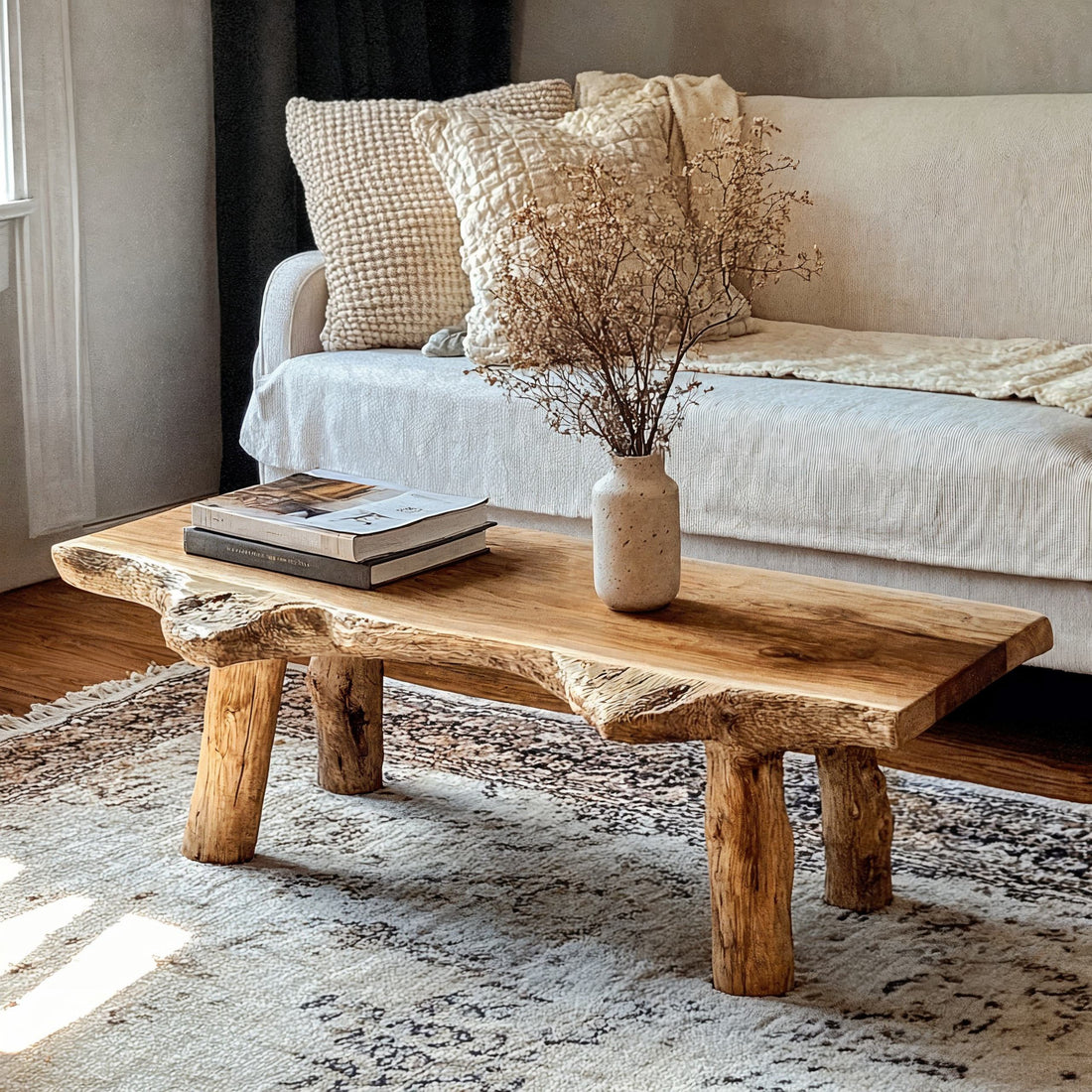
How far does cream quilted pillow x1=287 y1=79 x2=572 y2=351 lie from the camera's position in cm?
276

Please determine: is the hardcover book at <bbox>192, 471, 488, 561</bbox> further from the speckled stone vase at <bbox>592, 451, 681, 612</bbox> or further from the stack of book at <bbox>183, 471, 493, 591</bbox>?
the speckled stone vase at <bbox>592, 451, 681, 612</bbox>

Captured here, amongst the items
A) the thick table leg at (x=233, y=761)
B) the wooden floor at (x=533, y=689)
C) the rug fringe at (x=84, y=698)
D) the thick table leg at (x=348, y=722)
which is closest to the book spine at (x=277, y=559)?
the thick table leg at (x=233, y=761)

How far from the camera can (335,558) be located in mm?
1608

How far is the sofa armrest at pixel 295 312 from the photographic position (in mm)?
2828

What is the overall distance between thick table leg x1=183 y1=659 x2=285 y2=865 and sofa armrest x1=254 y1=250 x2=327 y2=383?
3.98 feet

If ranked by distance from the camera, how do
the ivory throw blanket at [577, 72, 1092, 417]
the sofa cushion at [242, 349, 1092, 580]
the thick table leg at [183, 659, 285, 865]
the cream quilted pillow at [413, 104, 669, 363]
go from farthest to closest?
the cream quilted pillow at [413, 104, 669, 363]
the ivory throw blanket at [577, 72, 1092, 417]
the sofa cushion at [242, 349, 1092, 580]
the thick table leg at [183, 659, 285, 865]

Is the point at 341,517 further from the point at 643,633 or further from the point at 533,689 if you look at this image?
the point at 533,689

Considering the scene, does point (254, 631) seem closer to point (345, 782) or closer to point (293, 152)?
point (345, 782)

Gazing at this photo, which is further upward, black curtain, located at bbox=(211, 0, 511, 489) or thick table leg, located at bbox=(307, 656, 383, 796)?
black curtain, located at bbox=(211, 0, 511, 489)

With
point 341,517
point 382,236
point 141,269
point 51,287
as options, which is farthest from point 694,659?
point 141,269

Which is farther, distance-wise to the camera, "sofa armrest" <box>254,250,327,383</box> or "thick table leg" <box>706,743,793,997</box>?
"sofa armrest" <box>254,250,327,383</box>

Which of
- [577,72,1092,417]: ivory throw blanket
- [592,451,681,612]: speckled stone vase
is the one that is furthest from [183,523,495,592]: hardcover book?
[577,72,1092,417]: ivory throw blanket

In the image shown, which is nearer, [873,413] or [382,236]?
[873,413]

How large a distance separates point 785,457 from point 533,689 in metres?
0.58
